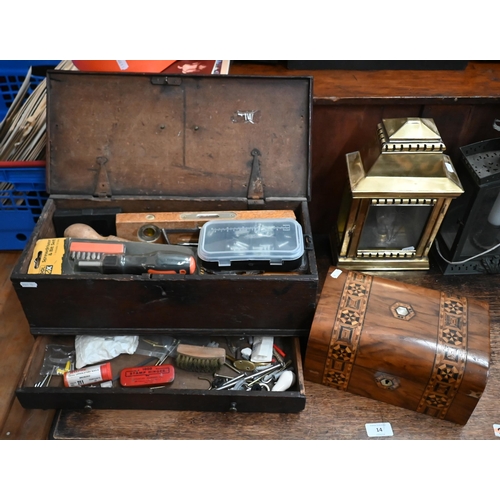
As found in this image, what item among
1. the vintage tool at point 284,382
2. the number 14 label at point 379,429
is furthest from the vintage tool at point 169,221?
the number 14 label at point 379,429

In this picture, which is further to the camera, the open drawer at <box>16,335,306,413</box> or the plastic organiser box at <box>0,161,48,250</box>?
the plastic organiser box at <box>0,161,48,250</box>

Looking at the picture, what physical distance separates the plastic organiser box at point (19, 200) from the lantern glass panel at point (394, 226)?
0.90 metres

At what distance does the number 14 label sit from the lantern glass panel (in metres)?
0.50

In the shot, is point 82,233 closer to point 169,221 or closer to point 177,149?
point 169,221

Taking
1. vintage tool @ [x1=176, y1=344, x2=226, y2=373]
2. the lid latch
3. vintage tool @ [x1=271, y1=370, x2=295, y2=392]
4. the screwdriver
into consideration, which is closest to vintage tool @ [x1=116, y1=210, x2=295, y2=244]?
the lid latch

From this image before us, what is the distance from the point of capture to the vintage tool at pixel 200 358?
1166mm

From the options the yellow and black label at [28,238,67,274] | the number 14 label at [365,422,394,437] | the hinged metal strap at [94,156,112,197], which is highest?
the hinged metal strap at [94,156,112,197]

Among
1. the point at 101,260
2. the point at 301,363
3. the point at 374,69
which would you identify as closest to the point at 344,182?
the point at 374,69

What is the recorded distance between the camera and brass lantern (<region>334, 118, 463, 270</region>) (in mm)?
1214

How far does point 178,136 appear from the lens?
128cm

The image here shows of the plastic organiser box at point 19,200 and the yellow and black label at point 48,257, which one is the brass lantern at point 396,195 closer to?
the yellow and black label at point 48,257

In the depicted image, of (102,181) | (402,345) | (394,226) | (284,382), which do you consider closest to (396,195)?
(394,226)

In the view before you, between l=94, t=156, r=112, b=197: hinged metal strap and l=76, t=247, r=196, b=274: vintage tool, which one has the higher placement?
l=94, t=156, r=112, b=197: hinged metal strap

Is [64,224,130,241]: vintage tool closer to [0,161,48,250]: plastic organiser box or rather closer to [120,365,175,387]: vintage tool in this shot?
[0,161,48,250]: plastic organiser box
